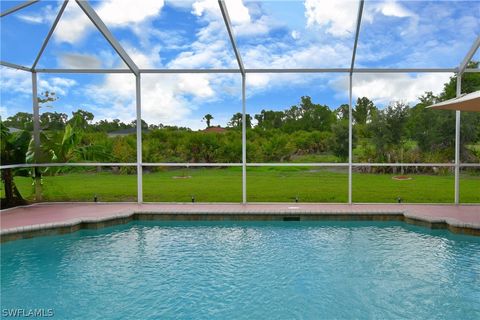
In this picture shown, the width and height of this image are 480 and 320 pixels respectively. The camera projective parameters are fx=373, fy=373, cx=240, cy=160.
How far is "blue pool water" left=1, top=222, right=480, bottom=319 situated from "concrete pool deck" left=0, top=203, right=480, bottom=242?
245 millimetres

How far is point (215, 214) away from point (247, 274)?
3.23 m

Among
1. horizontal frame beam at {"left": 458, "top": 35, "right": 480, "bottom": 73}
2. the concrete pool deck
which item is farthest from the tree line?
horizontal frame beam at {"left": 458, "top": 35, "right": 480, "bottom": 73}

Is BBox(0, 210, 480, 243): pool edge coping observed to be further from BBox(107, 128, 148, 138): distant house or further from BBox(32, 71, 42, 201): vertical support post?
BBox(107, 128, 148, 138): distant house

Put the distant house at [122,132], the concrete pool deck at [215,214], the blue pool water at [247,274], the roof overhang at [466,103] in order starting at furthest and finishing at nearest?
the distant house at [122,132] → the concrete pool deck at [215,214] → the roof overhang at [466,103] → the blue pool water at [247,274]

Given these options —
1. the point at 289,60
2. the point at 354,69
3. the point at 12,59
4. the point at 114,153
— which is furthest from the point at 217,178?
the point at 12,59

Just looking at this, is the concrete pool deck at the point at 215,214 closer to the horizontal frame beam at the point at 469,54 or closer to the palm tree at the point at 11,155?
the palm tree at the point at 11,155

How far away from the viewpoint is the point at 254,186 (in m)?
11.6

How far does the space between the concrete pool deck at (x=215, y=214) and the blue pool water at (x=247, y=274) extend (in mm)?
245

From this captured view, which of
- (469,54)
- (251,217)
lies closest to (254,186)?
(251,217)

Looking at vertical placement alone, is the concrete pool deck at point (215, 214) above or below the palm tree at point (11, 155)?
below

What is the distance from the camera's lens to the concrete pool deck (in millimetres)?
7074

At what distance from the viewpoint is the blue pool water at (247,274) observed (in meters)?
4.08

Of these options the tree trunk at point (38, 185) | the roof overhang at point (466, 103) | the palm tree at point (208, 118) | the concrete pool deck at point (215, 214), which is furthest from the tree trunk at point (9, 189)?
the roof overhang at point (466, 103)

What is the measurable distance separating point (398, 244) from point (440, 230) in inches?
56.9
